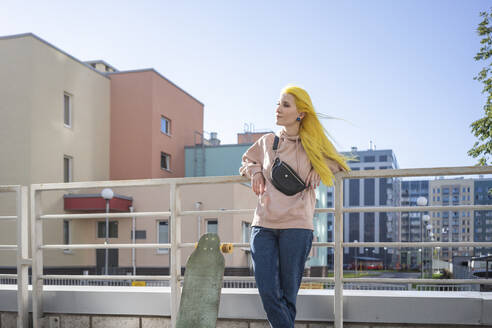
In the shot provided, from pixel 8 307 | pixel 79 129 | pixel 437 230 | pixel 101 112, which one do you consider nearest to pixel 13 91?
pixel 79 129

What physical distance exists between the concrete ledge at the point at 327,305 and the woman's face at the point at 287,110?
1.29 metres

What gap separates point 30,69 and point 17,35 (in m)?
1.49

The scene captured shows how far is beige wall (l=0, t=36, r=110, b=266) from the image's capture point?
2173 cm

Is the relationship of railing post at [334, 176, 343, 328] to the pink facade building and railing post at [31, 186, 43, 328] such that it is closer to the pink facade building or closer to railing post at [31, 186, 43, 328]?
railing post at [31, 186, 43, 328]

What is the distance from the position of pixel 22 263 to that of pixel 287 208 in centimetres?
256

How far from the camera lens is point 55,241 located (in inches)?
892

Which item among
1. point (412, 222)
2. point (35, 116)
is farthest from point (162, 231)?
point (412, 222)

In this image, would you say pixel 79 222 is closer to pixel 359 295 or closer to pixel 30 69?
pixel 30 69

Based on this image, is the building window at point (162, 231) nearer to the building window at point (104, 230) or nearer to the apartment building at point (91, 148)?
the apartment building at point (91, 148)

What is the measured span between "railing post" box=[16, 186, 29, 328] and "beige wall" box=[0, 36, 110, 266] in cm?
1771

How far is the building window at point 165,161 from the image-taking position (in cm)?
3004

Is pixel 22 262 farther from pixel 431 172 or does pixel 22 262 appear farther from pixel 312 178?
pixel 431 172

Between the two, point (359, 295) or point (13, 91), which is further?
point (13, 91)

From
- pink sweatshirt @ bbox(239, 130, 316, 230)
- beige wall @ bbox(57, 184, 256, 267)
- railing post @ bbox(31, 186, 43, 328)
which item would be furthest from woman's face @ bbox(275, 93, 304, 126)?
beige wall @ bbox(57, 184, 256, 267)
